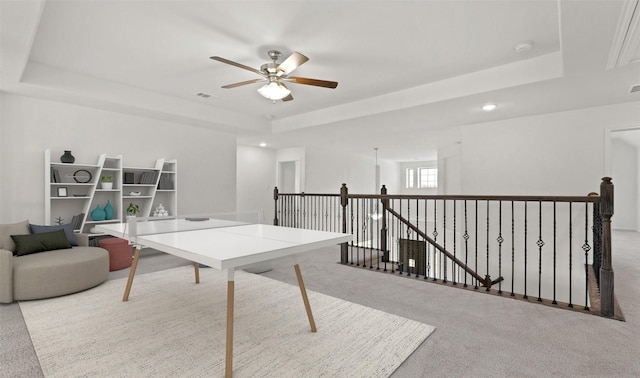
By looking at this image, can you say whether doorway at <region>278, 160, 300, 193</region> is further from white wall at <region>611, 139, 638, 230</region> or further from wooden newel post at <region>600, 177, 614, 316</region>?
white wall at <region>611, 139, 638, 230</region>

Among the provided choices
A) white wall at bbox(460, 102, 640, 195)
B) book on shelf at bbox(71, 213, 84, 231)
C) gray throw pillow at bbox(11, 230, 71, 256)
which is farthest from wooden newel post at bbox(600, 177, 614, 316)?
book on shelf at bbox(71, 213, 84, 231)

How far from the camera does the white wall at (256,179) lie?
8.08 metres

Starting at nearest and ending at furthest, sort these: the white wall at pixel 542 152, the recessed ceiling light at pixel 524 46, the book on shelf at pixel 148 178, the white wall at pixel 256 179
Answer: the recessed ceiling light at pixel 524 46, the white wall at pixel 542 152, the book on shelf at pixel 148 178, the white wall at pixel 256 179

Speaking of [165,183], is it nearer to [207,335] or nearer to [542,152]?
[207,335]

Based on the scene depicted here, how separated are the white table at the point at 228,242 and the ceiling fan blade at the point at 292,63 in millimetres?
1547

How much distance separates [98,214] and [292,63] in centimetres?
375

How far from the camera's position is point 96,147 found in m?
4.73

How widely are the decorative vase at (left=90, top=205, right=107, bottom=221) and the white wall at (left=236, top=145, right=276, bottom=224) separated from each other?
11.7 feet

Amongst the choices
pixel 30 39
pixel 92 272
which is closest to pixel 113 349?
pixel 92 272

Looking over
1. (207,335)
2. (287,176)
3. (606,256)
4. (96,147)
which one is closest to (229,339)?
(207,335)

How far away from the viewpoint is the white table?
5.69 ft

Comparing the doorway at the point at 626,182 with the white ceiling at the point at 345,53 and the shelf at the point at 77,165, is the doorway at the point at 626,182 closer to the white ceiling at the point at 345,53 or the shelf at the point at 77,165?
the white ceiling at the point at 345,53

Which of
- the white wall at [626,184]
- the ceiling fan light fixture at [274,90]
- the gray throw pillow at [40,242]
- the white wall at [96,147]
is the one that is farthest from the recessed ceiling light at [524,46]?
the white wall at [626,184]

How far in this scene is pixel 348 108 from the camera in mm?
5223
